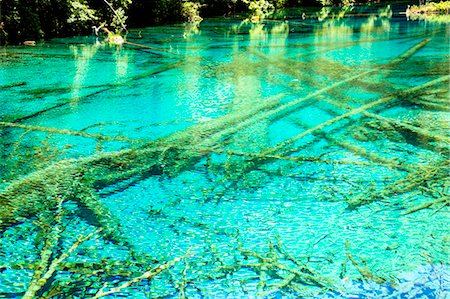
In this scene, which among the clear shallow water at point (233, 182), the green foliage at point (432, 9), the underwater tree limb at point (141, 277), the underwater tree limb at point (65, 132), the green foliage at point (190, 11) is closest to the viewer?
the underwater tree limb at point (141, 277)

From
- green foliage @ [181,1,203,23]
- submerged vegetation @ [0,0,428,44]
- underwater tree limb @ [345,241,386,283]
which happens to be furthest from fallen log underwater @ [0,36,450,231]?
green foliage @ [181,1,203,23]

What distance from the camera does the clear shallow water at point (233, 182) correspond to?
305 centimetres

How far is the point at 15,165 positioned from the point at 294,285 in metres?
3.50

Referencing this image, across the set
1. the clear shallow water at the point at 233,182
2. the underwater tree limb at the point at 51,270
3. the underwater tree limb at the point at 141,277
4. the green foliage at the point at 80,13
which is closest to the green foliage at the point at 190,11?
the green foliage at the point at 80,13

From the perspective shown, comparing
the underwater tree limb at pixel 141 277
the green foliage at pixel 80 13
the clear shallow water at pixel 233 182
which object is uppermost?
the green foliage at pixel 80 13

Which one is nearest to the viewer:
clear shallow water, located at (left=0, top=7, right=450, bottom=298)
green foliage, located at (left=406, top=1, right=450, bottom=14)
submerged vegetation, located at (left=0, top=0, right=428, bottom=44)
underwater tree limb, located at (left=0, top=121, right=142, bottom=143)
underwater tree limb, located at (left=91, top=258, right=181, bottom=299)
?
underwater tree limb, located at (left=91, top=258, right=181, bottom=299)

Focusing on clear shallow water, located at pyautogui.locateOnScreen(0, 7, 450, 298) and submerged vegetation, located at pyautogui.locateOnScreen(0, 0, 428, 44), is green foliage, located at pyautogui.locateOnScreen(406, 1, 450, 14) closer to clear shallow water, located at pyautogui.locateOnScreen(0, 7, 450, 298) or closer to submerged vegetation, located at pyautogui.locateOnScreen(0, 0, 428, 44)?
submerged vegetation, located at pyautogui.locateOnScreen(0, 0, 428, 44)

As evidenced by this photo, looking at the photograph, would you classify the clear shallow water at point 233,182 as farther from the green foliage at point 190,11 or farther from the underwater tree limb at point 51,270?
the green foliage at point 190,11

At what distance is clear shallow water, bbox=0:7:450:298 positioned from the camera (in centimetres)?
305

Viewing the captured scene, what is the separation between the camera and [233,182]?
14.4 feet

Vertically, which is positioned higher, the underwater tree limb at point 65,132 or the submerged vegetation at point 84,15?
the submerged vegetation at point 84,15

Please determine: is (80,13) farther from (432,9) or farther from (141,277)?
(432,9)

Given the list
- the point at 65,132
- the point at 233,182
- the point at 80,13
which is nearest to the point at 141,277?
the point at 233,182

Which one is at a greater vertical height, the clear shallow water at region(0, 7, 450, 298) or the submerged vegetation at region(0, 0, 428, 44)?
the submerged vegetation at region(0, 0, 428, 44)
